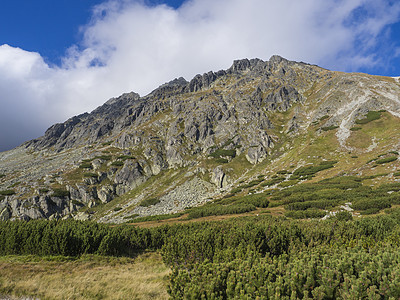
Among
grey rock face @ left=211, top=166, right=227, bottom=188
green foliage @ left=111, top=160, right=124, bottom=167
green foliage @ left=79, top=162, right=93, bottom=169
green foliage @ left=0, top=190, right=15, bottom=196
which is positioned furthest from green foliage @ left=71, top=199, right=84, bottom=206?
grey rock face @ left=211, top=166, right=227, bottom=188

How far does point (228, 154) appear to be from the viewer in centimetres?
9431

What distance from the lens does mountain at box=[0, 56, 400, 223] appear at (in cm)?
6219

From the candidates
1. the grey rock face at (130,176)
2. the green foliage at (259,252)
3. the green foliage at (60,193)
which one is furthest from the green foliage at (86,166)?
the green foliage at (259,252)

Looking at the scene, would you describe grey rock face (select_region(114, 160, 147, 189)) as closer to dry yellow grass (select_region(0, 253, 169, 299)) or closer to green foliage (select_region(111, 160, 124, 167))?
green foliage (select_region(111, 160, 124, 167))

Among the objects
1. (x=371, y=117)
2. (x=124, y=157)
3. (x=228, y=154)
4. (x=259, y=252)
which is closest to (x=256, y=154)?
(x=228, y=154)

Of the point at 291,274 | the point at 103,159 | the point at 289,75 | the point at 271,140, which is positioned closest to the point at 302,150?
the point at 271,140

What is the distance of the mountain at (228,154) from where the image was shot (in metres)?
62.2

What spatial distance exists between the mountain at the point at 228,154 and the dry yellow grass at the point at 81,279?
44.2 metres

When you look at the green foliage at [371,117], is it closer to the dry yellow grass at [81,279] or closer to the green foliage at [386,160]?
the green foliage at [386,160]

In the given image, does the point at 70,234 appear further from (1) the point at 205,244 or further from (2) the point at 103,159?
(2) the point at 103,159

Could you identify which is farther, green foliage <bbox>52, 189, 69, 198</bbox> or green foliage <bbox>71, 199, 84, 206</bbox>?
green foliage <bbox>71, 199, 84, 206</bbox>

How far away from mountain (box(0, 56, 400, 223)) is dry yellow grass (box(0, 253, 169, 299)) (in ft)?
145

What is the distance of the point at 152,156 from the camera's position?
10919cm

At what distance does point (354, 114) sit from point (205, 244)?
101888 mm
